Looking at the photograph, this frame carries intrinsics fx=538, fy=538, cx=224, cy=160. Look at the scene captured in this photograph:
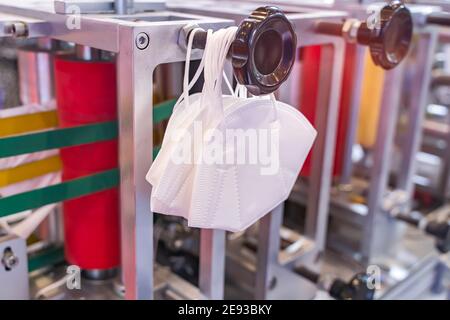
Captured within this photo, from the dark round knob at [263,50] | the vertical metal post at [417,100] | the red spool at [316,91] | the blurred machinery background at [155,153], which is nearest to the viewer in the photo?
the dark round knob at [263,50]

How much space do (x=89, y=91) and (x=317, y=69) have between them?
52 cm

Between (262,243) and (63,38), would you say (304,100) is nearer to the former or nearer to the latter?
(262,243)

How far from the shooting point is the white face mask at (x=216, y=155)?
2.09 ft

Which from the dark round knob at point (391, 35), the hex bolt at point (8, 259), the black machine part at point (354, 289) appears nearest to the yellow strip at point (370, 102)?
the dark round knob at point (391, 35)

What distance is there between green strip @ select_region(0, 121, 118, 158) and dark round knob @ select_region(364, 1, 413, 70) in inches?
16.5

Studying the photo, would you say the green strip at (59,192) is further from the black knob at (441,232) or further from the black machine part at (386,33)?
the black knob at (441,232)

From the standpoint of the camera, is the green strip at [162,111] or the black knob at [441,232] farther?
the black knob at [441,232]

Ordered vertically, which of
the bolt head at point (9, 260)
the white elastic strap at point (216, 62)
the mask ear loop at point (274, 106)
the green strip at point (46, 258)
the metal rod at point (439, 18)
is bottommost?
the green strip at point (46, 258)

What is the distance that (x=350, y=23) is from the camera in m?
0.87

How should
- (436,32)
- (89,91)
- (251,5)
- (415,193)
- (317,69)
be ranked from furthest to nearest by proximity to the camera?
(415,193) → (436,32) → (317,69) → (251,5) → (89,91)

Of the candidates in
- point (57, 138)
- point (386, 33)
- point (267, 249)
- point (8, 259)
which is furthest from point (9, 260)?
point (386, 33)

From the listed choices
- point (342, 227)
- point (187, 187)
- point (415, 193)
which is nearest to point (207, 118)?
point (187, 187)

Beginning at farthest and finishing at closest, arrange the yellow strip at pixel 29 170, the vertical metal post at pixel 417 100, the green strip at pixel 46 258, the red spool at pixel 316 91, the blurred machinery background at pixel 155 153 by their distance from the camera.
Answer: the vertical metal post at pixel 417 100
the red spool at pixel 316 91
the green strip at pixel 46 258
the yellow strip at pixel 29 170
the blurred machinery background at pixel 155 153

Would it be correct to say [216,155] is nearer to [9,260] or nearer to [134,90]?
[134,90]
